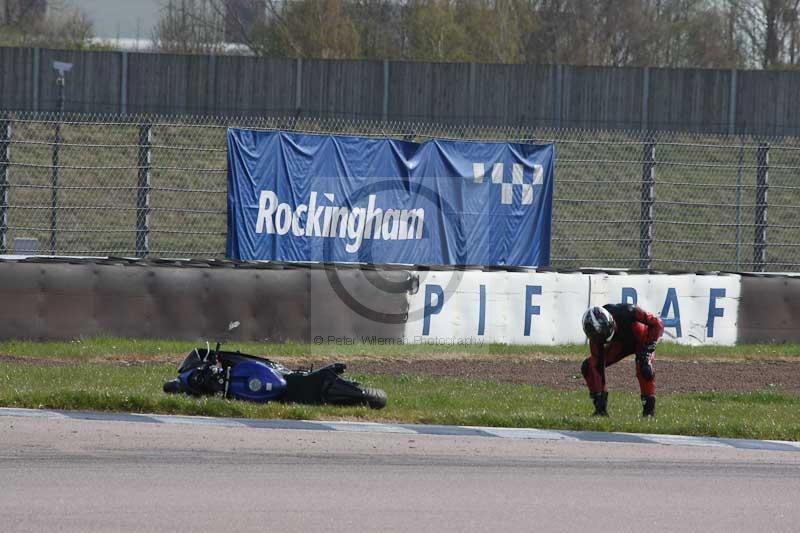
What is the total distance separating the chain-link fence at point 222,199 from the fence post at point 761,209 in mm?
18

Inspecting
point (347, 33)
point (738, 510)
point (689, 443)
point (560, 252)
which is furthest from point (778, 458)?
point (347, 33)

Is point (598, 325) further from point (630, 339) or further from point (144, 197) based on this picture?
point (144, 197)

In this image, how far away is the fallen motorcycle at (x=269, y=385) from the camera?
10.6m

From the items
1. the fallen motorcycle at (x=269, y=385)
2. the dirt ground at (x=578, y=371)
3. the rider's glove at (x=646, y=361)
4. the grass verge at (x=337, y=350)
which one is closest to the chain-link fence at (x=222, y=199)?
the grass verge at (x=337, y=350)

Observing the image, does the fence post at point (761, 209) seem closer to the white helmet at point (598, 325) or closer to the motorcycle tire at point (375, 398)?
the white helmet at point (598, 325)

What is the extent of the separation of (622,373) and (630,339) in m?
3.25

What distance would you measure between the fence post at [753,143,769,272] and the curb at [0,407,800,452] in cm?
813

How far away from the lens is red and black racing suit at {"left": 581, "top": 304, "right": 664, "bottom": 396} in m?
10.9

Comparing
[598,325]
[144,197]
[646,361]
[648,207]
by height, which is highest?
[648,207]

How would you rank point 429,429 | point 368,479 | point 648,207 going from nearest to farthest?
point 368,479 → point 429,429 → point 648,207

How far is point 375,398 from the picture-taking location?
10578 mm

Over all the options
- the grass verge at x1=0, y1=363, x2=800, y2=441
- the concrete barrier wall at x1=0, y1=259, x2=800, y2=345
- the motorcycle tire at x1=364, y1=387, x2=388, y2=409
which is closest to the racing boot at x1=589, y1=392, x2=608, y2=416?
the grass verge at x1=0, y1=363, x2=800, y2=441

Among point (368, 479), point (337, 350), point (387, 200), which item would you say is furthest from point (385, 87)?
point (368, 479)

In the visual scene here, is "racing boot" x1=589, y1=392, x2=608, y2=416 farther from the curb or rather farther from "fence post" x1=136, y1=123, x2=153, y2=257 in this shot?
"fence post" x1=136, y1=123, x2=153, y2=257
